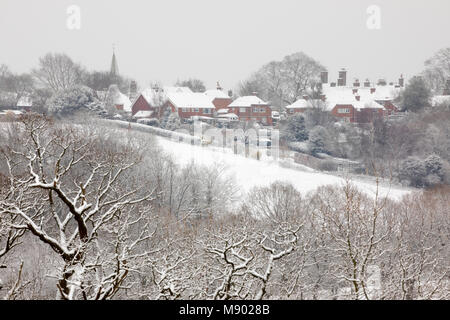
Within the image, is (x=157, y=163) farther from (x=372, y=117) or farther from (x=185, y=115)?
(x=372, y=117)

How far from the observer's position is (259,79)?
186 ft

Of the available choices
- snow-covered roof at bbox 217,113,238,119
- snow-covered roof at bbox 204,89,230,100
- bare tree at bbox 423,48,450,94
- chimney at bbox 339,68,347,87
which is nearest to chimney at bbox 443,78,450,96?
bare tree at bbox 423,48,450,94

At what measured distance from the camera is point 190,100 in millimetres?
48875

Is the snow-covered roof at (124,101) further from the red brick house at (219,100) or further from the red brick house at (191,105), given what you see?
the red brick house at (219,100)

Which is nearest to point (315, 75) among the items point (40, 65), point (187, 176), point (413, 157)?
point (413, 157)

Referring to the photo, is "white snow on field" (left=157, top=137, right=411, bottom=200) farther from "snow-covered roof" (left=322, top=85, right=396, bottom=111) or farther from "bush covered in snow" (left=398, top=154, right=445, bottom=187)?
"snow-covered roof" (left=322, top=85, right=396, bottom=111)

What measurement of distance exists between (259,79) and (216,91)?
5960 mm

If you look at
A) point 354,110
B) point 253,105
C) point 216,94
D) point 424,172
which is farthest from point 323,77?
point 424,172

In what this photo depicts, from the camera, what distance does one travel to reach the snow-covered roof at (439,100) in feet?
143

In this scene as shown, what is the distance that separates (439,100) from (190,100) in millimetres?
23198

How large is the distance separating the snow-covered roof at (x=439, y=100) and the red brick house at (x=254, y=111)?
49.6 feet

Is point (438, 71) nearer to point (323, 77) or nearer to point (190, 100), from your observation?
point (323, 77)

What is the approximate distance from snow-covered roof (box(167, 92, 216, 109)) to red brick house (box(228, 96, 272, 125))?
104 inches
